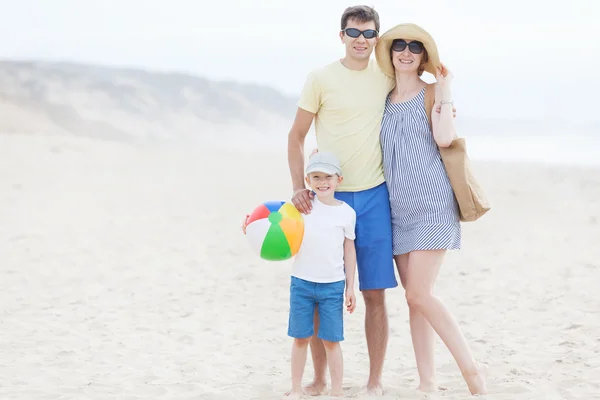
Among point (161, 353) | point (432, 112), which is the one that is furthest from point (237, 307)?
point (432, 112)

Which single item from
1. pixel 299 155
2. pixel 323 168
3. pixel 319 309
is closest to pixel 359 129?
pixel 323 168

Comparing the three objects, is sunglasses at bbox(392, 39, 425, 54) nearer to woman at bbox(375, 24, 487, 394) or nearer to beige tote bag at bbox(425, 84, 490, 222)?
woman at bbox(375, 24, 487, 394)

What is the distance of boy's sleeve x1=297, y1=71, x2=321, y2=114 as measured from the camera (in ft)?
15.4

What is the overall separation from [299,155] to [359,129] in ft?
1.46

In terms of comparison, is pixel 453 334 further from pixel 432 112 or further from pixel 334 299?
pixel 432 112

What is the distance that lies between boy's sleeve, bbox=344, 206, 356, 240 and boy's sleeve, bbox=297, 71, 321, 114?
64 centimetres

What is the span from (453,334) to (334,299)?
0.73m

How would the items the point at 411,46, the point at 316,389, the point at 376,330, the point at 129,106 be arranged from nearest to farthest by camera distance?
the point at 411,46
the point at 376,330
the point at 316,389
the point at 129,106

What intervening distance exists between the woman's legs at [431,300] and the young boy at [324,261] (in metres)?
0.35

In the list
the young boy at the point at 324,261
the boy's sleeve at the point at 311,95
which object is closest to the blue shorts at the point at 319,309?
the young boy at the point at 324,261

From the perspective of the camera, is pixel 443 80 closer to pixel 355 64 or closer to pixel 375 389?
pixel 355 64

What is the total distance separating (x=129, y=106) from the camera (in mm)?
44219

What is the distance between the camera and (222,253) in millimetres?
10961

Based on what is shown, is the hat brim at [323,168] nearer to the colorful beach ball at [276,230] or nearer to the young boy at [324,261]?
the young boy at [324,261]
